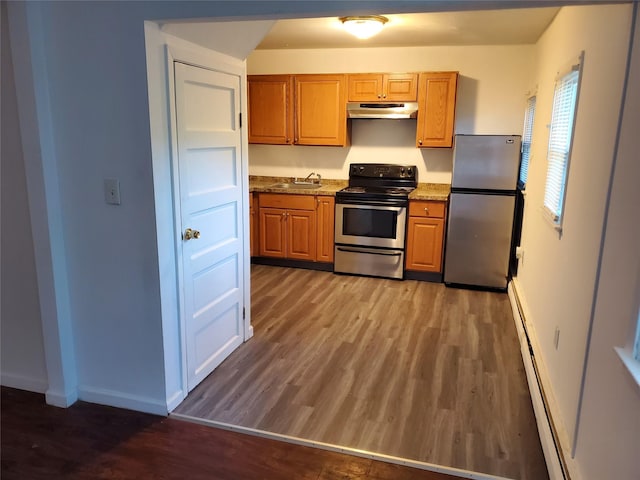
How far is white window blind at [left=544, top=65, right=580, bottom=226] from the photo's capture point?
106 inches

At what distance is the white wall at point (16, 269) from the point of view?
236cm

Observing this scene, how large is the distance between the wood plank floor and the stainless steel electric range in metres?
0.63

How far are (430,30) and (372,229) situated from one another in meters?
1.91

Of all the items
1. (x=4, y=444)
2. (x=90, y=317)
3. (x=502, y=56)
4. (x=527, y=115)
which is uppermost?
(x=502, y=56)

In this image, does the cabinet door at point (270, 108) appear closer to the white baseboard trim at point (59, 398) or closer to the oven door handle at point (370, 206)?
the oven door handle at point (370, 206)

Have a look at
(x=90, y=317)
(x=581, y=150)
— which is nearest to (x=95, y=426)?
(x=90, y=317)

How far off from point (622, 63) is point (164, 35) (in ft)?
6.37

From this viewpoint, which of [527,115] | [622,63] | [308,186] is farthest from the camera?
[308,186]

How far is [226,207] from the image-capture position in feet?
9.91

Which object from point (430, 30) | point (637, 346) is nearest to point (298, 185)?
point (430, 30)

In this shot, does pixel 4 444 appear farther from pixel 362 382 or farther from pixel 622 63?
pixel 622 63

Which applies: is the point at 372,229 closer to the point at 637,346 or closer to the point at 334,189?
the point at 334,189

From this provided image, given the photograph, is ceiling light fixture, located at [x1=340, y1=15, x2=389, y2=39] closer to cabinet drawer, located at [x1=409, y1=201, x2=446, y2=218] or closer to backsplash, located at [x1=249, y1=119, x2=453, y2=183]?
backsplash, located at [x1=249, y1=119, x2=453, y2=183]

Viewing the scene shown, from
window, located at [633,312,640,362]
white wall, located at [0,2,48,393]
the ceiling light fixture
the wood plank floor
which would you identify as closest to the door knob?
white wall, located at [0,2,48,393]
